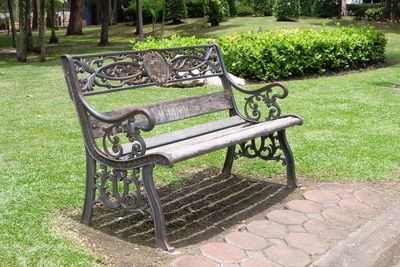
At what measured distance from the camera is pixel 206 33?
25438 millimetres

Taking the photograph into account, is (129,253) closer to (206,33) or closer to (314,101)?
(314,101)

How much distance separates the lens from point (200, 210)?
4.65 meters

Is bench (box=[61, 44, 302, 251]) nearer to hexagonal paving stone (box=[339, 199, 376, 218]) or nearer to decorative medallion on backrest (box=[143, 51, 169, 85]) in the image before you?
decorative medallion on backrest (box=[143, 51, 169, 85])

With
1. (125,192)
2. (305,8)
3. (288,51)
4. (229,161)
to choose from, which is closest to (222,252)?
(125,192)

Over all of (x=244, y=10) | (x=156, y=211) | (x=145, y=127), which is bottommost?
(x=156, y=211)

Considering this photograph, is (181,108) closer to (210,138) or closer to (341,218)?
(210,138)

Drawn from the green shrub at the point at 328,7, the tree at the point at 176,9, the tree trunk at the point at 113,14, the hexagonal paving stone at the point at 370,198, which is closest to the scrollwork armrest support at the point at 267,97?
the hexagonal paving stone at the point at 370,198

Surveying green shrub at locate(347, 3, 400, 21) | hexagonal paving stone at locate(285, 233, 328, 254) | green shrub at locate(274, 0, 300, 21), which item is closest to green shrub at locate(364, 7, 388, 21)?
green shrub at locate(347, 3, 400, 21)

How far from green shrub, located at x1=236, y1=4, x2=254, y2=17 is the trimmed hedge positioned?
18.1 meters

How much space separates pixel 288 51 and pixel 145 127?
9288 mm

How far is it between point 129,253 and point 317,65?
10.2 m

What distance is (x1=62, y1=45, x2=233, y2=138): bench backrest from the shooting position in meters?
4.03

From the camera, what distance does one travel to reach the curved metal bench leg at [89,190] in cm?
404

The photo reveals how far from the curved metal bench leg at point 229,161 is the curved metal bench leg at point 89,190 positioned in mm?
1796
